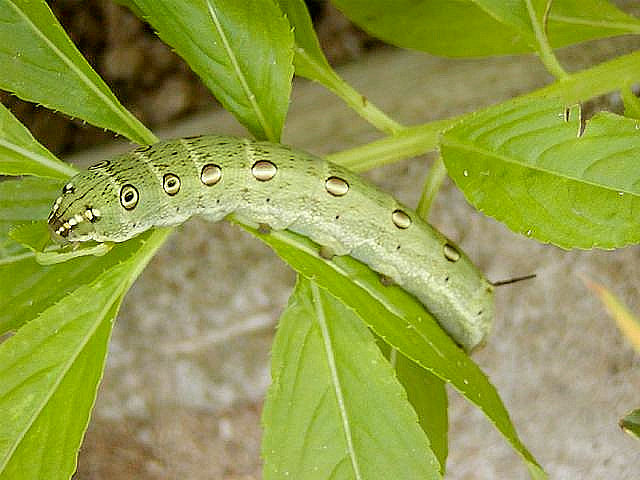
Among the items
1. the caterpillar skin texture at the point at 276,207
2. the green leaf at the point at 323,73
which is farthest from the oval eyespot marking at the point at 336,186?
the green leaf at the point at 323,73

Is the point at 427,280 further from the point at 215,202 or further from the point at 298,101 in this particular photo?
the point at 298,101

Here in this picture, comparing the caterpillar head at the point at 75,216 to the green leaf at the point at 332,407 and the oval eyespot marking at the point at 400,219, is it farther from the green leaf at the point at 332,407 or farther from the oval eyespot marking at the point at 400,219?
the oval eyespot marking at the point at 400,219

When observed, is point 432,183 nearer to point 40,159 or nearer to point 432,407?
point 432,407

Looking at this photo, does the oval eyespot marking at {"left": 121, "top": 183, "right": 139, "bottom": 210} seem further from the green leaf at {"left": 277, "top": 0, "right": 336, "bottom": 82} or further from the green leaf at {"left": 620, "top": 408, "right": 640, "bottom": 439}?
the green leaf at {"left": 620, "top": 408, "right": 640, "bottom": 439}

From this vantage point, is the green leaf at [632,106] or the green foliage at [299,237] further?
the green leaf at [632,106]

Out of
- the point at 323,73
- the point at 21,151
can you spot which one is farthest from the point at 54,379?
the point at 323,73

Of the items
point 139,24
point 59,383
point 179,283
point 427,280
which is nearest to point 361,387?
point 427,280
